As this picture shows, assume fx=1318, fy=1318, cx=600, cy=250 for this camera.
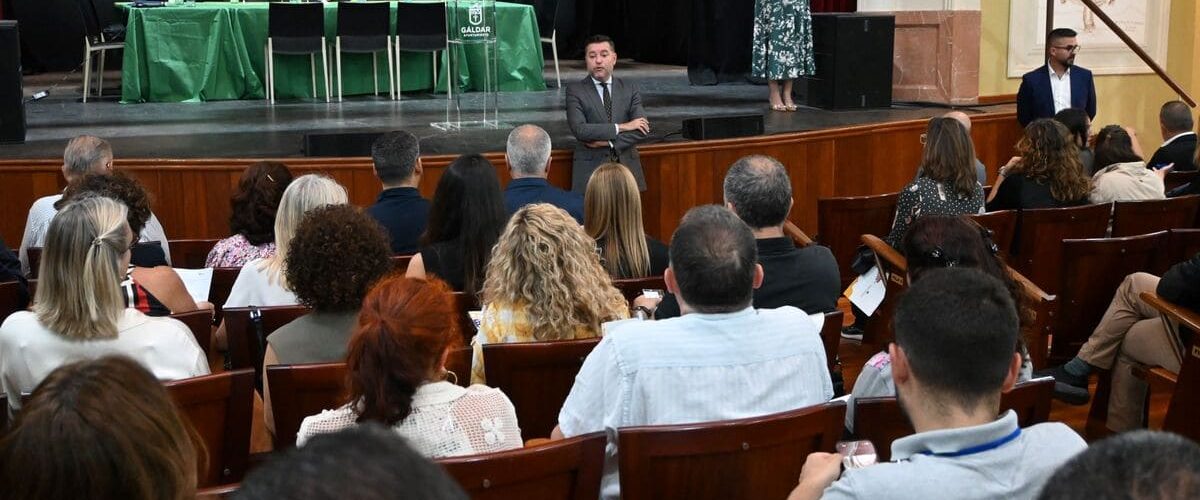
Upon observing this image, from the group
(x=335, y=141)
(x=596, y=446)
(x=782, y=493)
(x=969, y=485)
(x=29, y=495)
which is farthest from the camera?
(x=335, y=141)

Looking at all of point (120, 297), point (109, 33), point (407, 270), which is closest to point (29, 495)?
point (120, 297)

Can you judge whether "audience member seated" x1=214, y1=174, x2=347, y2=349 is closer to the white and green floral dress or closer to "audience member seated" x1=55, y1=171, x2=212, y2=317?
"audience member seated" x1=55, y1=171, x2=212, y2=317

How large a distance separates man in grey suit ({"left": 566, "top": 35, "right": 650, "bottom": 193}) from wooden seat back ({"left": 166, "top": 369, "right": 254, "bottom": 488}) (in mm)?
4032

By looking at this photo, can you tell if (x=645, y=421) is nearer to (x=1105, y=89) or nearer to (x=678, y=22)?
(x=1105, y=89)

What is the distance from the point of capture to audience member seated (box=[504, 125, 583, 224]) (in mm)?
5086

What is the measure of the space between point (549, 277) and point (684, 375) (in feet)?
2.28

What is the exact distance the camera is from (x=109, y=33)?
33.7 feet

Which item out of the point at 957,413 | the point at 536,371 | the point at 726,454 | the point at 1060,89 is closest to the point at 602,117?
the point at 1060,89

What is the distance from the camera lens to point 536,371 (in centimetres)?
315

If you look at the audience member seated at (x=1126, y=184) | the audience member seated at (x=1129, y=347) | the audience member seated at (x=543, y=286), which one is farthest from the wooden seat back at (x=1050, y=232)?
the audience member seated at (x=543, y=286)

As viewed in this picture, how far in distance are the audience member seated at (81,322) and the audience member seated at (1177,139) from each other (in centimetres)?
541

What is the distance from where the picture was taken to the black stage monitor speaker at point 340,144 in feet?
22.3

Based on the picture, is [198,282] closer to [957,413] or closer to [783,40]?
[957,413]

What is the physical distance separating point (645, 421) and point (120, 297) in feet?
4.12
